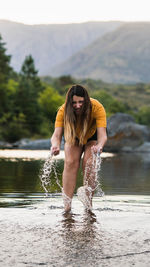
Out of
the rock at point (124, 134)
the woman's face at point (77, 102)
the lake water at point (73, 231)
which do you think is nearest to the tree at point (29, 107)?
the rock at point (124, 134)

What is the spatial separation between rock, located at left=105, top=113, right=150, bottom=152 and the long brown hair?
4026 cm

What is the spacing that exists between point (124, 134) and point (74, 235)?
144 feet

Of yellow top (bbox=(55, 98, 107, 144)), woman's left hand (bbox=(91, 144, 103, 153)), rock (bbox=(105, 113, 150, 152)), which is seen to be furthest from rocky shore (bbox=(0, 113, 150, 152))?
woman's left hand (bbox=(91, 144, 103, 153))

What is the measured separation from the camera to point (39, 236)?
5.16m

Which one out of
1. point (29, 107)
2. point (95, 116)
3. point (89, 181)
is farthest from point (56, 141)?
point (29, 107)

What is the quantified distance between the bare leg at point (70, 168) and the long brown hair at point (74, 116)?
198 millimetres

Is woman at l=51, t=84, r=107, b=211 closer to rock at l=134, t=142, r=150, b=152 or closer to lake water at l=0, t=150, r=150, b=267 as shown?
lake water at l=0, t=150, r=150, b=267

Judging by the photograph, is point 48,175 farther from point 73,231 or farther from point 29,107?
point 29,107

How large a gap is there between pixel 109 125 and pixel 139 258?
45928mm

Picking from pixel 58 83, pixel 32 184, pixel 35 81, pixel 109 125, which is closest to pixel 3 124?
pixel 109 125

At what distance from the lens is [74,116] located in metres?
6.77

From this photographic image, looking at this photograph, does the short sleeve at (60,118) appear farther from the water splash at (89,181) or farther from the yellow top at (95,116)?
the water splash at (89,181)

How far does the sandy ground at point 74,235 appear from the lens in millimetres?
4141

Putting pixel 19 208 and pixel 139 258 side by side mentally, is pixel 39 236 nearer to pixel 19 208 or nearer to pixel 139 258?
pixel 139 258
